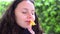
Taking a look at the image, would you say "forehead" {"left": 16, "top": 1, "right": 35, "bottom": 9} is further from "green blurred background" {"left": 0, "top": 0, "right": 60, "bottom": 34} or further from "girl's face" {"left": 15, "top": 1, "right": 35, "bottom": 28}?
"green blurred background" {"left": 0, "top": 0, "right": 60, "bottom": 34}

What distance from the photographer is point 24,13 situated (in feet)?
3.45

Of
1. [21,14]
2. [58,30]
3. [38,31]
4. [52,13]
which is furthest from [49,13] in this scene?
[21,14]

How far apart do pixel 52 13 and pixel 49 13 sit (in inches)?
2.2

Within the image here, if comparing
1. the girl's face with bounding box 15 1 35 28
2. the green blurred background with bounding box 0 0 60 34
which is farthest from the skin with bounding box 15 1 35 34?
the green blurred background with bounding box 0 0 60 34

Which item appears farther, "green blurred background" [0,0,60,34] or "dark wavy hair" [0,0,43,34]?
"green blurred background" [0,0,60,34]

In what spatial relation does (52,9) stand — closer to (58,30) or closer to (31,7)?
(58,30)

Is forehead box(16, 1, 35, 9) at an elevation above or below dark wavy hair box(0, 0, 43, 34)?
above

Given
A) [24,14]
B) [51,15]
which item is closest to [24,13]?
[24,14]

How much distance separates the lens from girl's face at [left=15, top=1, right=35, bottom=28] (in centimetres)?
104

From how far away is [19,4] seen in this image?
1080 millimetres

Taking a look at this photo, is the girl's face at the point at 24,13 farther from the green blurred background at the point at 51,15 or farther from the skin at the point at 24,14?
the green blurred background at the point at 51,15

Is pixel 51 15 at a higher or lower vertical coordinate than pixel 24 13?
lower

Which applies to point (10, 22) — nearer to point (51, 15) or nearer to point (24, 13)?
point (24, 13)

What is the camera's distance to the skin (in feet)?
Result: 3.42
